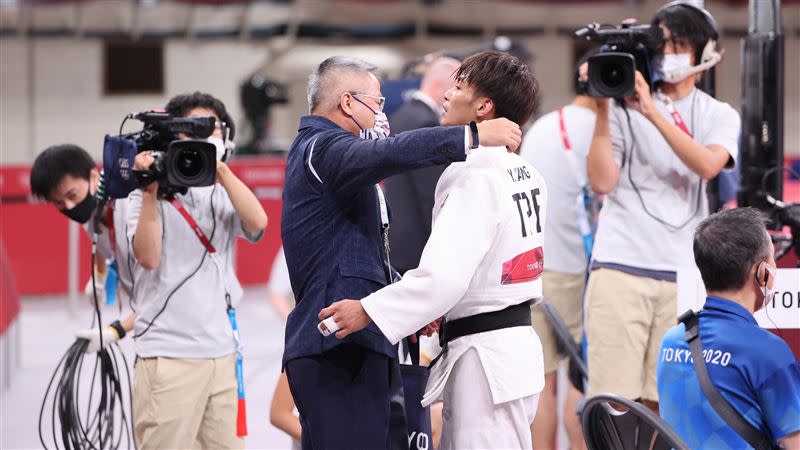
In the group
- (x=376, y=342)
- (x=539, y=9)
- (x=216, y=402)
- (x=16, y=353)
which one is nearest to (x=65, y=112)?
(x=539, y=9)

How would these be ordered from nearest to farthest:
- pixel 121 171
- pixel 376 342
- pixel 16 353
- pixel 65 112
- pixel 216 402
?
1. pixel 376 342
2. pixel 121 171
3. pixel 216 402
4. pixel 16 353
5. pixel 65 112

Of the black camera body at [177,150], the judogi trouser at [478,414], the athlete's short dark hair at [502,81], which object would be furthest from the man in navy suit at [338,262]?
the black camera body at [177,150]

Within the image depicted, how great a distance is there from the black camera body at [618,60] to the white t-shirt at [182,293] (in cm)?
147

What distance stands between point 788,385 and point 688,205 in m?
1.56

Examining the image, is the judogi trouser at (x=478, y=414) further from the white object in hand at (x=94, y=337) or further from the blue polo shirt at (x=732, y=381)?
the white object in hand at (x=94, y=337)

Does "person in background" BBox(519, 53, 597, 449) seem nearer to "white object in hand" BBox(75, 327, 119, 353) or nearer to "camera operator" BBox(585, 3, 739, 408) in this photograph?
"camera operator" BBox(585, 3, 739, 408)

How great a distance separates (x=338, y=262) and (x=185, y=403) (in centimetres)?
113

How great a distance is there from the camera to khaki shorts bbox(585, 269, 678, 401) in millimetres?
4148

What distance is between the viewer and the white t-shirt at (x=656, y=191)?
4184mm

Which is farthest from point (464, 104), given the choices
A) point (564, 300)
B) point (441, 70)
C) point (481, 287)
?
point (441, 70)

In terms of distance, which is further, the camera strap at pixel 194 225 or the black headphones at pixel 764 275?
the camera strap at pixel 194 225

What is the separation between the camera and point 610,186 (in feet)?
13.7

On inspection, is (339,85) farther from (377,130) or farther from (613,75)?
(613,75)

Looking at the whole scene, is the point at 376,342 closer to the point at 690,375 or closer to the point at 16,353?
the point at 690,375
